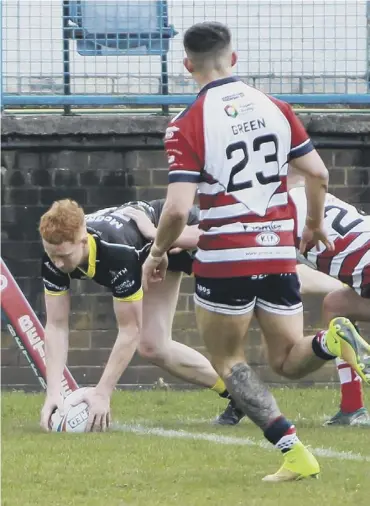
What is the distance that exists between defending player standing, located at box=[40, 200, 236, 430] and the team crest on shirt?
5.48 ft

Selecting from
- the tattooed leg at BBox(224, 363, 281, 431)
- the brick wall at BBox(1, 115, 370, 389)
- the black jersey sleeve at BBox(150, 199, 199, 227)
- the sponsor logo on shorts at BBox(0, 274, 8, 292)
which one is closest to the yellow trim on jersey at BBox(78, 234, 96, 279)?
the black jersey sleeve at BBox(150, 199, 199, 227)

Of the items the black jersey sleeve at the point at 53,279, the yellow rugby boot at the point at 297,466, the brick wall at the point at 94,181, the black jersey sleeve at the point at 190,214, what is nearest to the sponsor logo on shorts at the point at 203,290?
the yellow rugby boot at the point at 297,466

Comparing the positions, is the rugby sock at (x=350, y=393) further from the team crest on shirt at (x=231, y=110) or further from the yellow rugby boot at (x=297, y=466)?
the team crest on shirt at (x=231, y=110)

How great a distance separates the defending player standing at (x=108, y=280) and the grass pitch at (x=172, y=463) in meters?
0.33

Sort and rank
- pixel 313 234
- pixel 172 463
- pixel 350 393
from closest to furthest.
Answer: pixel 313 234 < pixel 172 463 < pixel 350 393

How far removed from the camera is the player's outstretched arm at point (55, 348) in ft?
25.3

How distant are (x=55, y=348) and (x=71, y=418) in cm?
48

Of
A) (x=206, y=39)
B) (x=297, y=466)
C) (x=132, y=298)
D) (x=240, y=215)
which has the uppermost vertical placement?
(x=206, y=39)

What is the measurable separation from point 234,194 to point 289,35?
5372mm

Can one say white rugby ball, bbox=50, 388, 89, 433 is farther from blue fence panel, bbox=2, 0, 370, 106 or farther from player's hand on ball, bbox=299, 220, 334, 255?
blue fence panel, bbox=2, 0, 370, 106

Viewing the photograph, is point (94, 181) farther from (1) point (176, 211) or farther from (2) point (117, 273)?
(1) point (176, 211)

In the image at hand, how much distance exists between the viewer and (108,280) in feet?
24.7

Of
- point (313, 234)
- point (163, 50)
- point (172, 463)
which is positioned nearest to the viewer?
point (313, 234)

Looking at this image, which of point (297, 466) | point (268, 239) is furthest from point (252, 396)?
point (268, 239)
